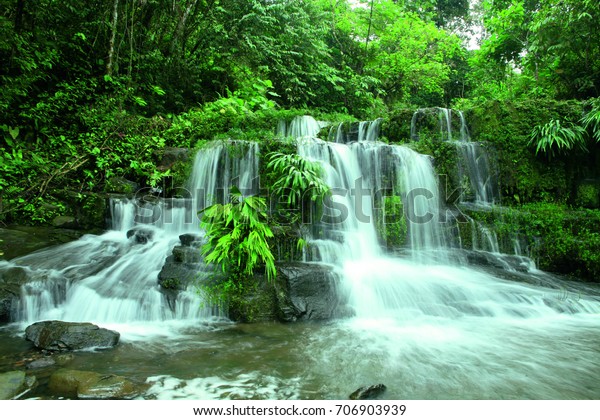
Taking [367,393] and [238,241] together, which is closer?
[367,393]

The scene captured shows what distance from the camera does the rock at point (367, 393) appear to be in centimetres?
273

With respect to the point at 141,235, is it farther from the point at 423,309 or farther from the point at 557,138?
the point at 557,138

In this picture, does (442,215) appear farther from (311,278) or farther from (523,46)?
(523,46)

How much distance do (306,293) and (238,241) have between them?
128 centimetres

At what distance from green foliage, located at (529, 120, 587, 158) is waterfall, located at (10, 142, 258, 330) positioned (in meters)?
6.76

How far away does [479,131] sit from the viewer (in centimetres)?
898

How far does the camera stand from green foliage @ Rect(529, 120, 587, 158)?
7.69 m

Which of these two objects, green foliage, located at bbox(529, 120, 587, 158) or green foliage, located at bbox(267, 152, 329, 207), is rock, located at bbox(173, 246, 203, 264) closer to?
green foliage, located at bbox(267, 152, 329, 207)

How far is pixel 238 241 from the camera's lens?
495 cm

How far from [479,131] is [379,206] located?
4139mm

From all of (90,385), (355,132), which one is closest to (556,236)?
(355,132)

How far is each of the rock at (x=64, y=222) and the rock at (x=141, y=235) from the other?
1397 mm

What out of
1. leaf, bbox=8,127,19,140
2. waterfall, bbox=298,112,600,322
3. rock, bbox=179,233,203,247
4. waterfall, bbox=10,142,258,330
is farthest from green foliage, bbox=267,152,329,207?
leaf, bbox=8,127,19,140
